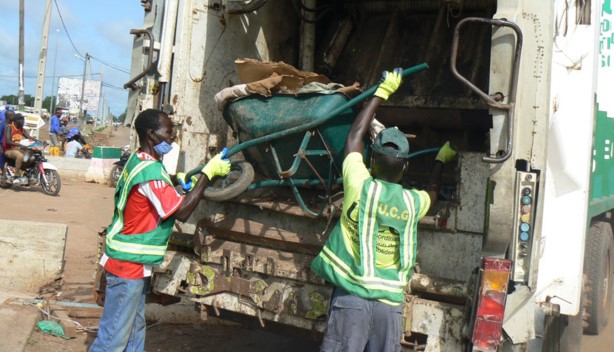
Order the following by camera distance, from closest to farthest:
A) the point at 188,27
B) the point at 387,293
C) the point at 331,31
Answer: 1. the point at 387,293
2. the point at 188,27
3. the point at 331,31

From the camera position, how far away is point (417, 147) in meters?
4.20

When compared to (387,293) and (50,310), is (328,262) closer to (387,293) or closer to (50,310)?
(387,293)

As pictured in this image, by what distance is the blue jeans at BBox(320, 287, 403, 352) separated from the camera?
8.32ft

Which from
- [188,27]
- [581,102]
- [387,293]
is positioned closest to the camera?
[387,293]

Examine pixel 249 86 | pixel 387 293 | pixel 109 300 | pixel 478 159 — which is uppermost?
pixel 249 86

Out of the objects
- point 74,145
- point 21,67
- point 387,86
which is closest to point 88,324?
point 387,86

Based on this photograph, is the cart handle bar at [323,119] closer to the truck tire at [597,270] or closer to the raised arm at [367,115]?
the raised arm at [367,115]

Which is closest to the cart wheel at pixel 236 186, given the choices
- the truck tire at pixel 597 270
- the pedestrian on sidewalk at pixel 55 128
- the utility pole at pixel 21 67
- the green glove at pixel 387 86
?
the green glove at pixel 387 86

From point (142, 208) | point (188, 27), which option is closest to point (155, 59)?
point (188, 27)

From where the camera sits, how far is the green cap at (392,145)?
2.56 m

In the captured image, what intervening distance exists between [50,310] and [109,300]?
1.84 metres

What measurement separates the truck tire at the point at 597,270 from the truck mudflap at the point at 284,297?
1.79 meters

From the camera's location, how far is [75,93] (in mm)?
51406

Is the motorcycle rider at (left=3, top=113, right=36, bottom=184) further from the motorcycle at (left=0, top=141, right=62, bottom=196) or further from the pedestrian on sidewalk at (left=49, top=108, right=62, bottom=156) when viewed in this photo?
the pedestrian on sidewalk at (left=49, top=108, right=62, bottom=156)
